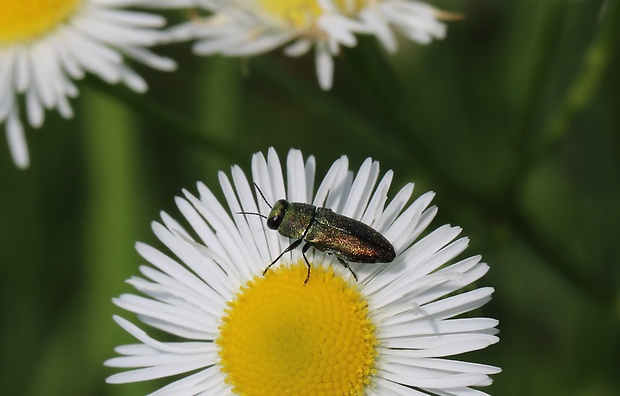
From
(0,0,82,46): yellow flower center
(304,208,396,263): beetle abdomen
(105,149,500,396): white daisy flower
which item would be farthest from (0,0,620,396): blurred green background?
(304,208,396,263): beetle abdomen

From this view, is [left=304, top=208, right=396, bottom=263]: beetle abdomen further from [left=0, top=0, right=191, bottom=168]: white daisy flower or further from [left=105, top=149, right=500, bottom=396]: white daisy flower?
[left=0, top=0, right=191, bottom=168]: white daisy flower

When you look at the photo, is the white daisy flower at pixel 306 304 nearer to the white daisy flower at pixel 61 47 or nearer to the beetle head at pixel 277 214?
the beetle head at pixel 277 214

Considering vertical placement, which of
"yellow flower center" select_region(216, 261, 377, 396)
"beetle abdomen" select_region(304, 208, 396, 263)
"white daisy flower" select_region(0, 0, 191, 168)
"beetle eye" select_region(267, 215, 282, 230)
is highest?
"white daisy flower" select_region(0, 0, 191, 168)

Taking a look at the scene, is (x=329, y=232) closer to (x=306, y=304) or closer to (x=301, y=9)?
(x=306, y=304)

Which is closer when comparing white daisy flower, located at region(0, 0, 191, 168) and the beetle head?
the beetle head

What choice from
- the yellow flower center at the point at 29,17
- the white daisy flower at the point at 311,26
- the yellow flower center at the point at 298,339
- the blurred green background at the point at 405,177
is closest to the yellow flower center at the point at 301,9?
the white daisy flower at the point at 311,26

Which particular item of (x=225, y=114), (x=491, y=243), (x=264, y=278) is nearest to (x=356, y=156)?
(x=225, y=114)

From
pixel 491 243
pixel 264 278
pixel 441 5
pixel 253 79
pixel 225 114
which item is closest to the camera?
pixel 264 278

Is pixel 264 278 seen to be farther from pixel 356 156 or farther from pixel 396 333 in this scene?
pixel 356 156
